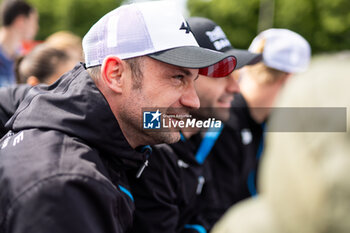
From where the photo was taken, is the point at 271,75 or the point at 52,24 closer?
the point at 271,75

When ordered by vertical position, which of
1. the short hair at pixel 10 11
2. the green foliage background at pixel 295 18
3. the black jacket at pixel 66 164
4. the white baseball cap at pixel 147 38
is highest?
the white baseball cap at pixel 147 38

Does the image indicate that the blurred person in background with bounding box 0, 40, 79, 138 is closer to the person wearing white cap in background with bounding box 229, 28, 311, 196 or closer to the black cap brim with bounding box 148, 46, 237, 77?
the person wearing white cap in background with bounding box 229, 28, 311, 196

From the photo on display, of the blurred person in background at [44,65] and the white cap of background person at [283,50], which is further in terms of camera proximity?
the white cap of background person at [283,50]

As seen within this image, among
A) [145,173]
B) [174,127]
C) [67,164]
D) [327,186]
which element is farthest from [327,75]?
[145,173]

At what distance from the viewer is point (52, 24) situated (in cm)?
4869

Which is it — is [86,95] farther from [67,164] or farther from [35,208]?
[35,208]

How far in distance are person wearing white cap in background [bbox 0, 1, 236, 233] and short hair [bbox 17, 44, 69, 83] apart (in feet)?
6.03

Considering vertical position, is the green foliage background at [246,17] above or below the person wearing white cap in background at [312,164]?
below

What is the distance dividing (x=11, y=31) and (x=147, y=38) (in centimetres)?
477

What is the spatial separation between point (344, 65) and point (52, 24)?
51672 mm

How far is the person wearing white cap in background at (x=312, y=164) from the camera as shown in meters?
0.80

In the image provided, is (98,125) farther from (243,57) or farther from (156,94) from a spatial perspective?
(243,57)

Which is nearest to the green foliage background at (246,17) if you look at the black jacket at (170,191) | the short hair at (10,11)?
the short hair at (10,11)

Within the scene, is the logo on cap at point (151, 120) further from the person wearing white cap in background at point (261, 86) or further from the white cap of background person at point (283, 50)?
the white cap of background person at point (283, 50)
